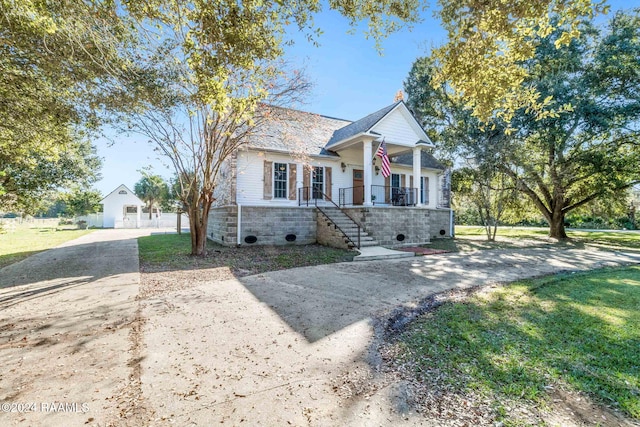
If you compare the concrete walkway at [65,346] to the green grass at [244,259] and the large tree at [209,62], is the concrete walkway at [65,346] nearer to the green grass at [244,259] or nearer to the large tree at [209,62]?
the green grass at [244,259]

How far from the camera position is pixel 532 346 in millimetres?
3264

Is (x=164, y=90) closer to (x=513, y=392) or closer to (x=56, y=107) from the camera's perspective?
(x=56, y=107)

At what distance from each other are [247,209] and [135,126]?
4.80m

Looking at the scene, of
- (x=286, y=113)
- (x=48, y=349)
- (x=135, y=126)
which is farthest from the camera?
(x=286, y=113)

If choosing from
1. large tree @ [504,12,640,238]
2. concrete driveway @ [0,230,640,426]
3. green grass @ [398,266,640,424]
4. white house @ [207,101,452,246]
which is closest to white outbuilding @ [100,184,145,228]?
white house @ [207,101,452,246]

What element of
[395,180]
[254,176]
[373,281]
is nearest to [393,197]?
[395,180]

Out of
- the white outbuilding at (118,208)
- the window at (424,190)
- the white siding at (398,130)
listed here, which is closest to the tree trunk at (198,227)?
the white siding at (398,130)

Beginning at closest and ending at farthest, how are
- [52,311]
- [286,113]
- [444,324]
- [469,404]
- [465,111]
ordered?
[469,404]
[444,324]
[52,311]
[286,113]
[465,111]

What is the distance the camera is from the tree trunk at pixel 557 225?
17312 mm

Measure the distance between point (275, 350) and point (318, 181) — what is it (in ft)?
36.3

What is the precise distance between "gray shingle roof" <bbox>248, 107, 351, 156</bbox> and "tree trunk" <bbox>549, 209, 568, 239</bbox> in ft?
47.7

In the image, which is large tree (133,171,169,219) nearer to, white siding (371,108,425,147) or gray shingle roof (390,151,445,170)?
gray shingle roof (390,151,445,170)

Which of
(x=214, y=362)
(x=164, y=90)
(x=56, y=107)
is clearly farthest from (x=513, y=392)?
(x=56, y=107)

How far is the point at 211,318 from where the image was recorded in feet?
13.7
